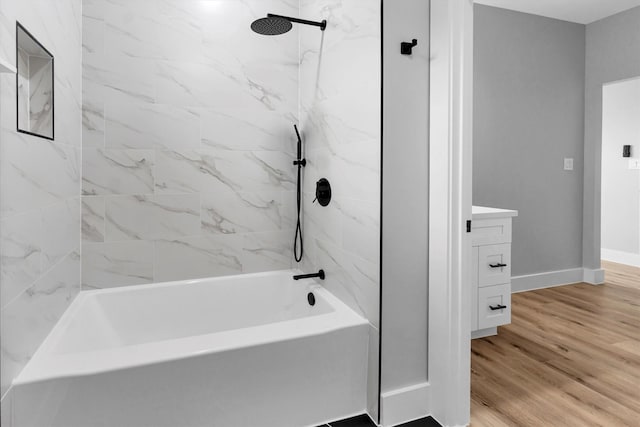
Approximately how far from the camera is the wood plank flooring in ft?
6.24

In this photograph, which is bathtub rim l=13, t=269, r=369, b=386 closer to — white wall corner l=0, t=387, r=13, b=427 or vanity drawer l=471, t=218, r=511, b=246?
white wall corner l=0, t=387, r=13, b=427

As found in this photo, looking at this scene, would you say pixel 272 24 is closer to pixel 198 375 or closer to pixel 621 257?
pixel 198 375

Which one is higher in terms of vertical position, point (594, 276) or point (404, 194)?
point (404, 194)

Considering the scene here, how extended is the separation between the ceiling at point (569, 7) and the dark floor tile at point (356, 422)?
351 cm

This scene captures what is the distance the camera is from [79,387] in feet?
4.54

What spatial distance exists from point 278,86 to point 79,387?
2.00 metres

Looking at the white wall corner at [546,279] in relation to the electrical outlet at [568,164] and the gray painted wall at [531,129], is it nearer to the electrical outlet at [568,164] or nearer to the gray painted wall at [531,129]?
the gray painted wall at [531,129]

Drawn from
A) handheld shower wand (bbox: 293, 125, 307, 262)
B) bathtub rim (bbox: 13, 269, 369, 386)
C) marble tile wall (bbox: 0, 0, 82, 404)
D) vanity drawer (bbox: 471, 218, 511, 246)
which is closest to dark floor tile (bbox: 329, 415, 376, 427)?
bathtub rim (bbox: 13, 269, 369, 386)

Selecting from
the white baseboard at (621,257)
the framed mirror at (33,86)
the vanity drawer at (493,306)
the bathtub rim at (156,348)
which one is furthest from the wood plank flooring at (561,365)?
the framed mirror at (33,86)

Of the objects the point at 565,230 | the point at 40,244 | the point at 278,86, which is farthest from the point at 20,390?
the point at 565,230

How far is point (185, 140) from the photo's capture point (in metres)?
2.45

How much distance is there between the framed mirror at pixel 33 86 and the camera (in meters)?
1.44

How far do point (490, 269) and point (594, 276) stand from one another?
2.28 m

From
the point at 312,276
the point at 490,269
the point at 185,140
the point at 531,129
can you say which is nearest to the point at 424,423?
the point at 312,276
